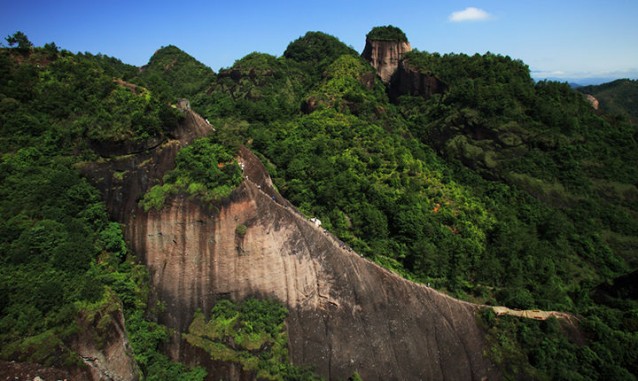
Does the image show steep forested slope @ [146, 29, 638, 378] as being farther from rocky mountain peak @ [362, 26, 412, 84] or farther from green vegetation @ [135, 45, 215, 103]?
green vegetation @ [135, 45, 215, 103]

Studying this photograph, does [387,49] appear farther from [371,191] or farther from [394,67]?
[371,191]

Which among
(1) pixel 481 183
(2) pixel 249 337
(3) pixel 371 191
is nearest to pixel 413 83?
(1) pixel 481 183

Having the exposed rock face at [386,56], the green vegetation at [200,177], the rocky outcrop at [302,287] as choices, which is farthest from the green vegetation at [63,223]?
the exposed rock face at [386,56]

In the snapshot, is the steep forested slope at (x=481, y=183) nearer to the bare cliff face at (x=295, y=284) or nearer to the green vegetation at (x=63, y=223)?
the bare cliff face at (x=295, y=284)

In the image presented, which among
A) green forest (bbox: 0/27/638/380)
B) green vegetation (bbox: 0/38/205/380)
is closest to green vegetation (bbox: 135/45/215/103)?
green forest (bbox: 0/27/638/380)

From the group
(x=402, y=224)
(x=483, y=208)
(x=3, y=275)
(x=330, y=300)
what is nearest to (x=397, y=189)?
(x=402, y=224)

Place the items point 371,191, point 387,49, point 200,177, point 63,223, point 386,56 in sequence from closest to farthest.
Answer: point 63,223, point 200,177, point 371,191, point 387,49, point 386,56
